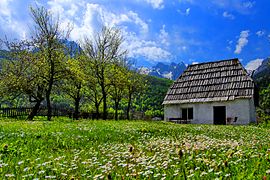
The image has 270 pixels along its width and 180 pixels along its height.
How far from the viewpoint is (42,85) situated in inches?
1411

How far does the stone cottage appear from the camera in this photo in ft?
112

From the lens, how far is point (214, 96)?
3556cm

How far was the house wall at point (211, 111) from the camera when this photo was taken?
111ft

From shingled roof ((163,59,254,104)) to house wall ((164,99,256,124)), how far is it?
2.57ft

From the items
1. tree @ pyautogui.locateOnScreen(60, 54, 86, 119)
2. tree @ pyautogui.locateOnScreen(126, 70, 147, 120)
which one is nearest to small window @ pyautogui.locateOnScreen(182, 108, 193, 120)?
tree @ pyautogui.locateOnScreen(60, 54, 86, 119)

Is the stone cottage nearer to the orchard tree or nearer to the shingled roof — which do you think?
the shingled roof

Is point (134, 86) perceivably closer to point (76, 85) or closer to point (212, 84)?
point (76, 85)

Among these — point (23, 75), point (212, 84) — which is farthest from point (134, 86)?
point (23, 75)

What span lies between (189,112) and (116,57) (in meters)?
13.0

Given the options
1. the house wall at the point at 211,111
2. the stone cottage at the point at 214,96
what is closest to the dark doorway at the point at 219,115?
the stone cottage at the point at 214,96

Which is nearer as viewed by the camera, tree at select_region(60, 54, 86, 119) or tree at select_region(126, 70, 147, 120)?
tree at select_region(60, 54, 86, 119)

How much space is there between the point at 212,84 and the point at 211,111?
346 centimetres

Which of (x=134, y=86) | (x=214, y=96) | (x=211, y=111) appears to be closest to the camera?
(x=214, y=96)

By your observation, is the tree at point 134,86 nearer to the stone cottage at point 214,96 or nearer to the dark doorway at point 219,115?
the stone cottage at point 214,96
